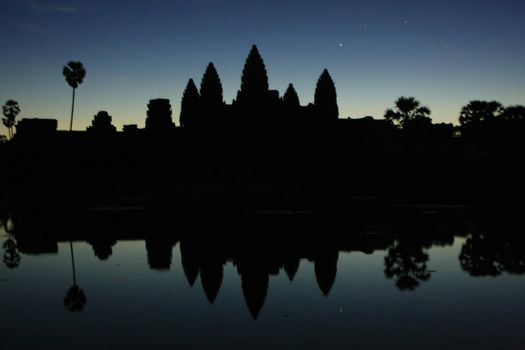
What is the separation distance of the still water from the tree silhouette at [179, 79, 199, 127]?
2327 inches

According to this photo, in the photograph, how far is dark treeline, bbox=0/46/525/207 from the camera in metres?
51.0

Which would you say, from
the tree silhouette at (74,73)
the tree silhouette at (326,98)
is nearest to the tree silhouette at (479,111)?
the tree silhouette at (326,98)

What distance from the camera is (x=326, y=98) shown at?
6762 cm

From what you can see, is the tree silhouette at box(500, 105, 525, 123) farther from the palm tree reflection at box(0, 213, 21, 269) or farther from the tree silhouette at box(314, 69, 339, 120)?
the palm tree reflection at box(0, 213, 21, 269)

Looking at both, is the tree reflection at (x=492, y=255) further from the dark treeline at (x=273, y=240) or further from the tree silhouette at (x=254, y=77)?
the tree silhouette at (x=254, y=77)

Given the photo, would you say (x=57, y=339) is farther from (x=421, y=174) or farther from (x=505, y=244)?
(x=421, y=174)

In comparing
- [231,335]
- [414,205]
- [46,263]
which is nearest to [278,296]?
[231,335]

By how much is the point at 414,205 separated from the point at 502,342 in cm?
2400

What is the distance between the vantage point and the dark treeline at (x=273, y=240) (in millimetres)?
12562

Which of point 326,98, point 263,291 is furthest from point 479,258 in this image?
point 326,98

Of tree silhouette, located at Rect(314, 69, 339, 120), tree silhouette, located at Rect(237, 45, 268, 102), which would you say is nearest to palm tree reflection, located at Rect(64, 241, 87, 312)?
tree silhouette, located at Rect(237, 45, 268, 102)

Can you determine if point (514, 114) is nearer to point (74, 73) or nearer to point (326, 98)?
point (326, 98)

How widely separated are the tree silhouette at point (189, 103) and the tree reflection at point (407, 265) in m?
62.8

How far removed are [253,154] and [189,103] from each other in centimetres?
2265
